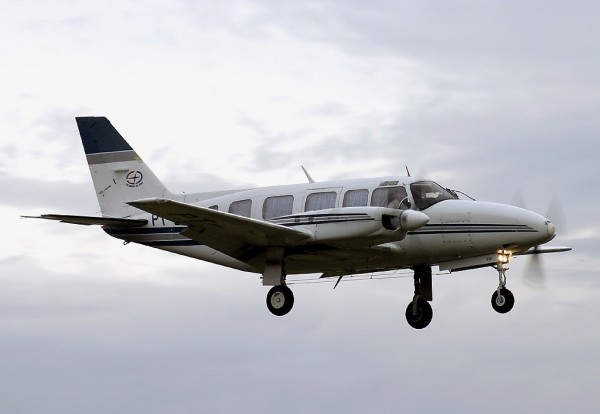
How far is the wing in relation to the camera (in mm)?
25719

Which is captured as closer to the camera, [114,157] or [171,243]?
[171,243]

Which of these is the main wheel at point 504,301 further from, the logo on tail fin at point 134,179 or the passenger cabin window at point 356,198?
the logo on tail fin at point 134,179

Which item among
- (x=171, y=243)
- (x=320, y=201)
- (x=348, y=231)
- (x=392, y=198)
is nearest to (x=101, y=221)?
(x=171, y=243)

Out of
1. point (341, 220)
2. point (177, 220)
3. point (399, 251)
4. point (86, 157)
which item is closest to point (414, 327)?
point (399, 251)

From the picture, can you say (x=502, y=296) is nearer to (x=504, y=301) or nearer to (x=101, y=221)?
(x=504, y=301)

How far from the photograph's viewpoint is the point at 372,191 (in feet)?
90.6

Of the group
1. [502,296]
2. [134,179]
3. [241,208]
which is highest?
[134,179]

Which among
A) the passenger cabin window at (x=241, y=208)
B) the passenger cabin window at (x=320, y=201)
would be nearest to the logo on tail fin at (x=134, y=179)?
the passenger cabin window at (x=241, y=208)

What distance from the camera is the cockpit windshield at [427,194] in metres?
27.6

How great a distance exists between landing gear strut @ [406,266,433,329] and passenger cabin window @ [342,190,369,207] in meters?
3.01

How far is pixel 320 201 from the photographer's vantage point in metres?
28.3

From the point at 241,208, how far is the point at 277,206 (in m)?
1.13

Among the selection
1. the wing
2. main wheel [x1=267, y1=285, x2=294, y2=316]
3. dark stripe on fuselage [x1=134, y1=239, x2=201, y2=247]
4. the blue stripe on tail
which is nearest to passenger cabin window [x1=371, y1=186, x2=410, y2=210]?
the wing

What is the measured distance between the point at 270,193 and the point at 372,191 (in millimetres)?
2931
